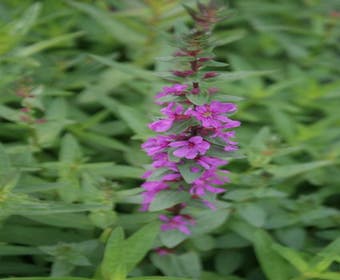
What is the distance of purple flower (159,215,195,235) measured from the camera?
1.60 meters

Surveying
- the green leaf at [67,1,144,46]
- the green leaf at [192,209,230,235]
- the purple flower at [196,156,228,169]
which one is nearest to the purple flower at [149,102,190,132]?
the purple flower at [196,156,228,169]

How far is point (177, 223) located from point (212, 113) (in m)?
0.38

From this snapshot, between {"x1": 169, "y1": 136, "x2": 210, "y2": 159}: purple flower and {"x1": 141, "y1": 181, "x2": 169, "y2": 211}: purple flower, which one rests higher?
{"x1": 169, "y1": 136, "x2": 210, "y2": 159}: purple flower

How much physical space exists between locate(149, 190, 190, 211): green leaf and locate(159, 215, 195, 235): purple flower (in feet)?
0.34

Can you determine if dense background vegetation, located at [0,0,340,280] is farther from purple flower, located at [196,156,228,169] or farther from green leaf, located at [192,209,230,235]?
purple flower, located at [196,156,228,169]

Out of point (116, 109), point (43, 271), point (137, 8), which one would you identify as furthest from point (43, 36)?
point (43, 271)

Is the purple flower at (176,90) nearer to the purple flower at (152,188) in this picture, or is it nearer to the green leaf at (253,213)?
the purple flower at (152,188)

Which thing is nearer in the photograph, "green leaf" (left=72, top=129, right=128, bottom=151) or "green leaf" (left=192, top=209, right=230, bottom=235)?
"green leaf" (left=192, top=209, right=230, bottom=235)

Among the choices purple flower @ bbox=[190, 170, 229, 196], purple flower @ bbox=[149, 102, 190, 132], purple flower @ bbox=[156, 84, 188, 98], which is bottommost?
purple flower @ bbox=[190, 170, 229, 196]

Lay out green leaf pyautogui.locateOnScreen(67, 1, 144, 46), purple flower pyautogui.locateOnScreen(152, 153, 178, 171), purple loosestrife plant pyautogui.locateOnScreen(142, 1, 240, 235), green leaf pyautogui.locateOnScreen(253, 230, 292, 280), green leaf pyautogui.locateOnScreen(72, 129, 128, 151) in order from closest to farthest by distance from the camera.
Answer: purple loosestrife plant pyautogui.locateOnScreen(142, 1, 240, 235) → purple flower pyautogui.locateOnScreen(152, 153, 178, 171) → green leaf pyautogui.locateOnScreen(253, 230, 292, 280) → green leaf pyautogui.locateOnScreen(72, 129, 128, 151) → green leaf pyautogui.locateOnScreen(67, 1, 144, 46)

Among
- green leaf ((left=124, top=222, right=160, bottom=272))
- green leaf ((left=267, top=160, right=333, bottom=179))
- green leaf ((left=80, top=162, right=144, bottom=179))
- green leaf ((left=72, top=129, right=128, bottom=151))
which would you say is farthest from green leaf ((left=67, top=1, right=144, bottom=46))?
green leaf ((left=124, top=222, right=160, bottom=272))

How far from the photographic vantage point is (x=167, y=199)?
4.99 ft

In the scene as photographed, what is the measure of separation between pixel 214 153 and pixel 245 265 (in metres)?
0.58

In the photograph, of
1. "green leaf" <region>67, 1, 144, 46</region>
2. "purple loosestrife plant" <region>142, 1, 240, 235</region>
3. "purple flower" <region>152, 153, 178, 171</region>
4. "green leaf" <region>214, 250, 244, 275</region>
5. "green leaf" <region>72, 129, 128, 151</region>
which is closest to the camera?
"purple loosestrife plant" <region>142, 1, 240, 235</region>
